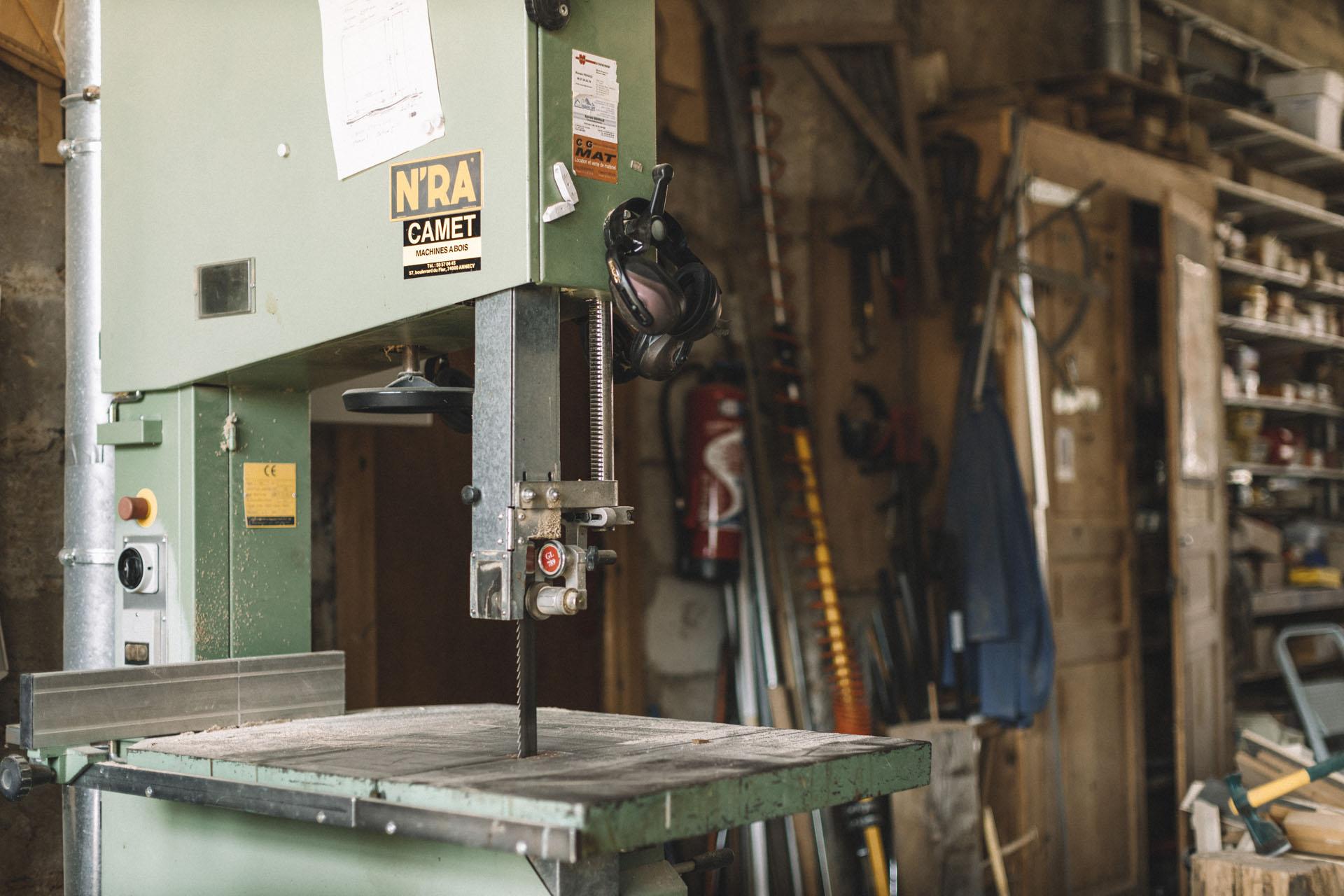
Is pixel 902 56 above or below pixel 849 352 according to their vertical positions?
above

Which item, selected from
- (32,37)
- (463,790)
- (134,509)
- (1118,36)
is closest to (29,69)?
(32,37)

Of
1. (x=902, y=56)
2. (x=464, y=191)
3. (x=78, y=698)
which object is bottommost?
(x=78, y=698)

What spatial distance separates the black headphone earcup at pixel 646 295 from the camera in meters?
1.52

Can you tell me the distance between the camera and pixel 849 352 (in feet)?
14.2

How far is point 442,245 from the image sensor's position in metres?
1.59

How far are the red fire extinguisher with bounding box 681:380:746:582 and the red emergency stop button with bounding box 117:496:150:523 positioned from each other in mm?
1982

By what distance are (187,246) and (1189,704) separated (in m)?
4.09

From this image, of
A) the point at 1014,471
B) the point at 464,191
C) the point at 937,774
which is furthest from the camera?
the point at 1014,471

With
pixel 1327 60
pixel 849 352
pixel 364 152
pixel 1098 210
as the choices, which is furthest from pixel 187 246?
pixel 1327 60

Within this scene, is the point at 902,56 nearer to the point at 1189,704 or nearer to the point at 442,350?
the point at 1189,704

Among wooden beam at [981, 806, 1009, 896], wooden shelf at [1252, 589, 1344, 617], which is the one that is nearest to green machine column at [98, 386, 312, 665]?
wooden beam at [981, 806, 1009, 896]

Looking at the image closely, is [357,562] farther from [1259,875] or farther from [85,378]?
[1259,875]

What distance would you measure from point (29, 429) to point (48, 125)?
57 centimetres

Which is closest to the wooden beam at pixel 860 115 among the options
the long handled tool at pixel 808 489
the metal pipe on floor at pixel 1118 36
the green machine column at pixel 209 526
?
the long handled tool at pixel 808 489
